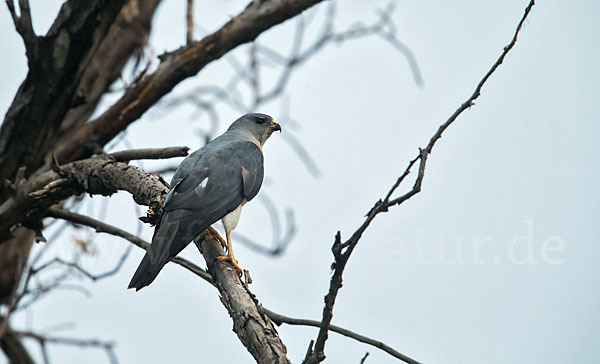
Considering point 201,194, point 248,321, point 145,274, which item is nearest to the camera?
point 248,321

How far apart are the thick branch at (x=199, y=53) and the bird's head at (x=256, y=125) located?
1.08 m

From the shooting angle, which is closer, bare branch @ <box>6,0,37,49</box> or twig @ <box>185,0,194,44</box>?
bare branch @ <box>6,0,37,49</box>

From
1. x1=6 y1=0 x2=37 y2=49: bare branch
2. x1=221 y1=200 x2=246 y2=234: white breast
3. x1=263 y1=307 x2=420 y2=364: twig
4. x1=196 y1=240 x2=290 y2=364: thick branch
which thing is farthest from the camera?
x1=221 y1=200 x2=246 y2=234: white breast

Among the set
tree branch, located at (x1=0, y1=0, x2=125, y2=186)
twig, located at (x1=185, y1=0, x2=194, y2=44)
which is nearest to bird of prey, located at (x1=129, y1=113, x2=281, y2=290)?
twig, located at (x1=185, y1=0, x2=194, y2=44)

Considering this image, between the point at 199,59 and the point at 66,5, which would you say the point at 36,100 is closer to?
the point at 66,5

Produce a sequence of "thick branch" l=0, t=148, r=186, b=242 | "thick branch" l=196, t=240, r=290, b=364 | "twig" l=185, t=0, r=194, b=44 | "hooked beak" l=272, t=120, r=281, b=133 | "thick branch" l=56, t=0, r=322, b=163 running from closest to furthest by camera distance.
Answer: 1. "thick branch" l=196, t=240, r=290, b=364
2. "thick branch" l=0, t=148, r=186, b=242
3. "thick branch" l=56, t=0, r=322, b=163
4. "twig" l=185, t=0, r=194, b=44
5. "hooked beak" l=272, t=120, r=281, b=133

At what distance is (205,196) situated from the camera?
372 centimetres

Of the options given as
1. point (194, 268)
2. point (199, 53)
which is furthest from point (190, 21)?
point (194, 268)

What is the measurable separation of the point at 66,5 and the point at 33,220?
1.41 m

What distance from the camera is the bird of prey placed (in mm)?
3146

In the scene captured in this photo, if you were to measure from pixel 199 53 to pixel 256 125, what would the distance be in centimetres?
127

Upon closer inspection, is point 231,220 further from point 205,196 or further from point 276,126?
point 276,126

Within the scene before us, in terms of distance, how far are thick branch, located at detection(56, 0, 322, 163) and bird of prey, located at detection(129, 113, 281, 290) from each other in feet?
1.78

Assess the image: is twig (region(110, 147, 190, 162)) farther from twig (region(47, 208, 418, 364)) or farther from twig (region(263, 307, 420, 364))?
twig (region(263, 307, 420, 364))
